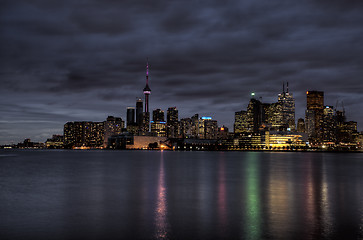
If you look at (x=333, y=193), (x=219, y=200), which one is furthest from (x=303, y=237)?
(x=333, y=193)

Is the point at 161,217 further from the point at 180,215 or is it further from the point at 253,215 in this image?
the point at 253,215

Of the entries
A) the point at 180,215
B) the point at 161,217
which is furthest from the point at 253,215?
the point at 161,217

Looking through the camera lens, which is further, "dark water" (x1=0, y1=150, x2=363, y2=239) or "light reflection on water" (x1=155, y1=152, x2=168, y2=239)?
"dark water" (x1=0, y1=150, x2=363, y2=239)

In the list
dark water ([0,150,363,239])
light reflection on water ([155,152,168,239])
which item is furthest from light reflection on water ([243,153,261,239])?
light reflection on water ([155,152,168,239])

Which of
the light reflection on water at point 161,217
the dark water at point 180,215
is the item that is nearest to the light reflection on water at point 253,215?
the dark water at point 180,215

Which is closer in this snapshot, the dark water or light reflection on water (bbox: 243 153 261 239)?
light reflection on water (bbox: 243 153 261 239)

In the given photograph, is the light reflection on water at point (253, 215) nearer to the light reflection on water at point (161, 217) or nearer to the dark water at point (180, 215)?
the dark water at point (180, 215)

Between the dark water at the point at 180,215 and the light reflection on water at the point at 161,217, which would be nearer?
the light reflection on water at the point at 161,217

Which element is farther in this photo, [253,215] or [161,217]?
[253,215]

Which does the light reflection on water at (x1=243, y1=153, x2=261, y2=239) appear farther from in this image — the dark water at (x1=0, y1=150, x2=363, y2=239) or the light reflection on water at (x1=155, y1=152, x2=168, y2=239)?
the light reflection on water at (x1=155, y1=152, x2=168, y2=239)

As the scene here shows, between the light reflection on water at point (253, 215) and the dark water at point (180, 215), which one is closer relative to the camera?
the light reflection on water at point (253, 215)

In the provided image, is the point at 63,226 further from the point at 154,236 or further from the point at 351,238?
the point at 351,238

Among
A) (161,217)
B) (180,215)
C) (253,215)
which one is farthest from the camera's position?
(180,215)

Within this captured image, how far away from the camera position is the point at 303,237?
66.7 feet
